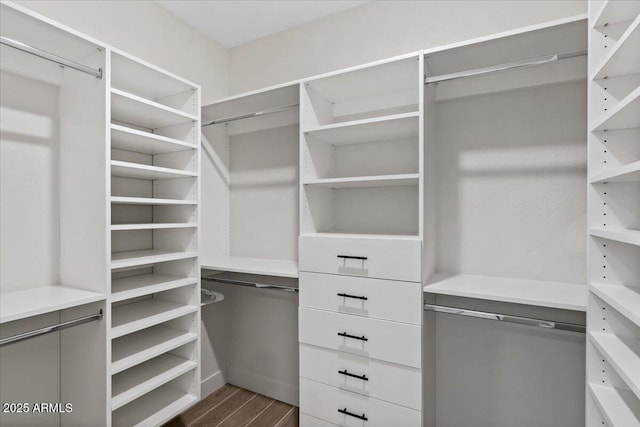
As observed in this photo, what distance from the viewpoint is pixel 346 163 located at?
221cm

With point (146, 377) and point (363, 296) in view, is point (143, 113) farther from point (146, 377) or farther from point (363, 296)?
point (363, 296)

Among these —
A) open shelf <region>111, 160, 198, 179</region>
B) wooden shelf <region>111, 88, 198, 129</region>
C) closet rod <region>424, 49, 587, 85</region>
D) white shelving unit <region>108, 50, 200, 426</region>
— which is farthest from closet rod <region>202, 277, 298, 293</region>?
closet rod <region>424, 49, 587, 85</region>

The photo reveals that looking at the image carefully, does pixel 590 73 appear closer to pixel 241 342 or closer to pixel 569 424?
pixel 569 424

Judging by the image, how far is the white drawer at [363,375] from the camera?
5.15 feet

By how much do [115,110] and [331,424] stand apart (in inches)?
83.0

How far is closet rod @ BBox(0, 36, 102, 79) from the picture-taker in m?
1.30

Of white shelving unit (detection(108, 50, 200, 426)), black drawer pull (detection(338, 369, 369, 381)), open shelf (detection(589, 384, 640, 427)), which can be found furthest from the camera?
white shelving unit (detection(108, 50, 200, 426))

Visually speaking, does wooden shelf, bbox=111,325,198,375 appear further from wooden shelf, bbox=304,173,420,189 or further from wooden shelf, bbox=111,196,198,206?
wooden shelf, bbox=304,173,420,189

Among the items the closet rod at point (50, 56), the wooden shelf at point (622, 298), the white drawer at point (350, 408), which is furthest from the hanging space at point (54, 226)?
the wooden shelf at point (622, 298)

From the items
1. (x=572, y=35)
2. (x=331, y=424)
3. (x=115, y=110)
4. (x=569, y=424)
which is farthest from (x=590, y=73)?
(x=115, y=110)

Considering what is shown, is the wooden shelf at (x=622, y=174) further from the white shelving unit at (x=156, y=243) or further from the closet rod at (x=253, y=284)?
the white shelving unit at (x=156, y=243)

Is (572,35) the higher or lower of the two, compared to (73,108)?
higher

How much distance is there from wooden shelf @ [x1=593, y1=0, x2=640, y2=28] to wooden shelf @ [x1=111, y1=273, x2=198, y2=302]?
2.25 meters

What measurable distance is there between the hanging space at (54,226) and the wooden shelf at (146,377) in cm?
11
